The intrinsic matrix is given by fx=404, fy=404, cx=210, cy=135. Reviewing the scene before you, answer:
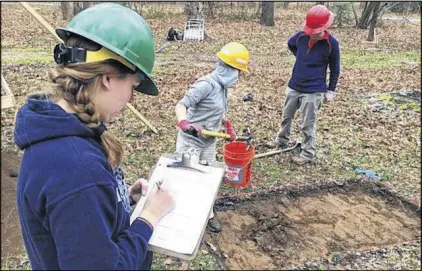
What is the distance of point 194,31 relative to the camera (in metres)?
14.0

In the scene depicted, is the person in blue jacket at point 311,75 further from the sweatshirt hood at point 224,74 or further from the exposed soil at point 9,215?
the exposed soil at point 9,215

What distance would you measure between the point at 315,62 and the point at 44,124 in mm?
4589

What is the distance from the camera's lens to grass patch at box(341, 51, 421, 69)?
1127 centimetres

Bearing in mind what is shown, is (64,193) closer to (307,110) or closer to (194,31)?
(307,110)

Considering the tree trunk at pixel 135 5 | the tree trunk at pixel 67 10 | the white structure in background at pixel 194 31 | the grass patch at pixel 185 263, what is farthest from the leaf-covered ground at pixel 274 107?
the tree trunk at pixel 135 5

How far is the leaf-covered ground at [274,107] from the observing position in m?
5.19

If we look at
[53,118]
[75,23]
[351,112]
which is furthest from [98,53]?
[351,112]

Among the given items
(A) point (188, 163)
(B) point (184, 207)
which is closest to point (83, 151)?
(B) point (184, 207)

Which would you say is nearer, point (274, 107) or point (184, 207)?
point (184, 207)

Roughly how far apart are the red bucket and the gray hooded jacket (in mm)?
523

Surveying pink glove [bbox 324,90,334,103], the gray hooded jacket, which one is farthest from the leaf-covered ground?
the gray hooded jacket

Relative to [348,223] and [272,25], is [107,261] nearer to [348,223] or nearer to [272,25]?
[348,223]

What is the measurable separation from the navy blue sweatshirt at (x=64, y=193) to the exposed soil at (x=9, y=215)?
2.65 meters

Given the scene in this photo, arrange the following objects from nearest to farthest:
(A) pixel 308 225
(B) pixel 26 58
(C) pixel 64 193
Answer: (C) pixel 64 193 < (A) pixel 308 225 < (B) pixel 26 58
